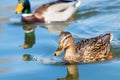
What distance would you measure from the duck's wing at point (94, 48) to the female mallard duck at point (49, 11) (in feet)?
12.8

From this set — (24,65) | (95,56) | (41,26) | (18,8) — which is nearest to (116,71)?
(95,56)

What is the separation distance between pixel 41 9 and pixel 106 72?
16.3 feet

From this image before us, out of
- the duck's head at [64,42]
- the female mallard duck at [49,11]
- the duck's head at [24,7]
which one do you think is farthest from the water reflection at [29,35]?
the duck's head at [64,42]

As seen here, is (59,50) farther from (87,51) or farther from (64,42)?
(87,51)

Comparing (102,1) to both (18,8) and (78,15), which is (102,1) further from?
(18,8)

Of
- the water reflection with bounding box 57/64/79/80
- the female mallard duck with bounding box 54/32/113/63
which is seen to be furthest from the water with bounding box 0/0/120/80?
the female mallard duck with bounding box 54/32/113/63

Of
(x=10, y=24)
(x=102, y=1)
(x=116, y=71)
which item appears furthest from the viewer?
(x=102, y=1)

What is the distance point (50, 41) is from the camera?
11.2 metres

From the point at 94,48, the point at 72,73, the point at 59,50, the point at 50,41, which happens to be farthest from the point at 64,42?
the point at 50,41

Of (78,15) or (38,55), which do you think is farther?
(78,15)

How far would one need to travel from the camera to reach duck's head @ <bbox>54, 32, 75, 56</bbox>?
939 cm

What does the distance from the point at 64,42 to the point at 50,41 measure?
1.71 meters

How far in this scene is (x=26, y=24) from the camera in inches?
544

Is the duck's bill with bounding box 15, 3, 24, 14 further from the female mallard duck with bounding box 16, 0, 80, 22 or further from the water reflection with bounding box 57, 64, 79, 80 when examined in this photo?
the water reflection with bounding box 57, 64, 79, 80
